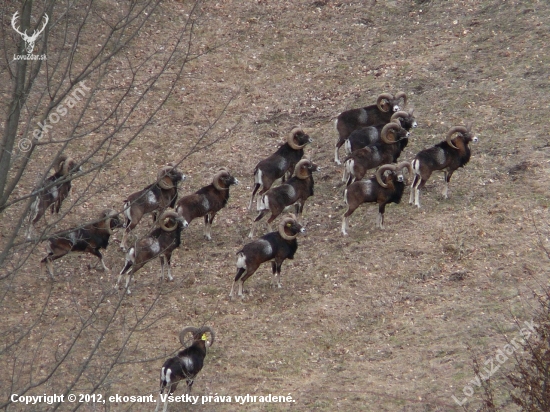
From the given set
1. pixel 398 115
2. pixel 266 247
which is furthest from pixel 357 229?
pixel 398 115

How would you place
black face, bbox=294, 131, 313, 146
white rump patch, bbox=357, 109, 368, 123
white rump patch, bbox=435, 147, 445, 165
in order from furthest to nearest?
white rump patch, bbox=357, 109, 368, 123 < black face, bbox=294, 131, 313, 146 < white rump patch, bbox=435, 147, 445, 165

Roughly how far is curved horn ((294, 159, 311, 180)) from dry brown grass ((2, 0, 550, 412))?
1038mm

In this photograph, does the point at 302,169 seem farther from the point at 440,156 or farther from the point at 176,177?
the point at 440,156

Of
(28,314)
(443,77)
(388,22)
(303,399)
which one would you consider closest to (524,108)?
(443,77)

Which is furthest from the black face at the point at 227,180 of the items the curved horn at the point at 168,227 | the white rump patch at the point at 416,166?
the white rump patch at the point at 416,166

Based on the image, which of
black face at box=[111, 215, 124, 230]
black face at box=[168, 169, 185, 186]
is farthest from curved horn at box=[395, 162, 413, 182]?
black face at box=[111, 215, 124, 230]

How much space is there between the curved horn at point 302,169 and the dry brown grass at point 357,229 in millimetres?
1038

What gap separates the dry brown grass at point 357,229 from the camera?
1388 cm

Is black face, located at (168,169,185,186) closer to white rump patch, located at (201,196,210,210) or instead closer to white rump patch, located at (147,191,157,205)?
white rump patch, located at (147,191,157,205)

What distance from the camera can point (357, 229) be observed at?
58.4 feet

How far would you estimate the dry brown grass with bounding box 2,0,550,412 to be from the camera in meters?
13.9

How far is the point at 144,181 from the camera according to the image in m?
20.2

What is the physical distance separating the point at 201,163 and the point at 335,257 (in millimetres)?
5581

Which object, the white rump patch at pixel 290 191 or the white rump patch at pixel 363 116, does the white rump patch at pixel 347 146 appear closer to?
the white rump patch at pixel 363 116
